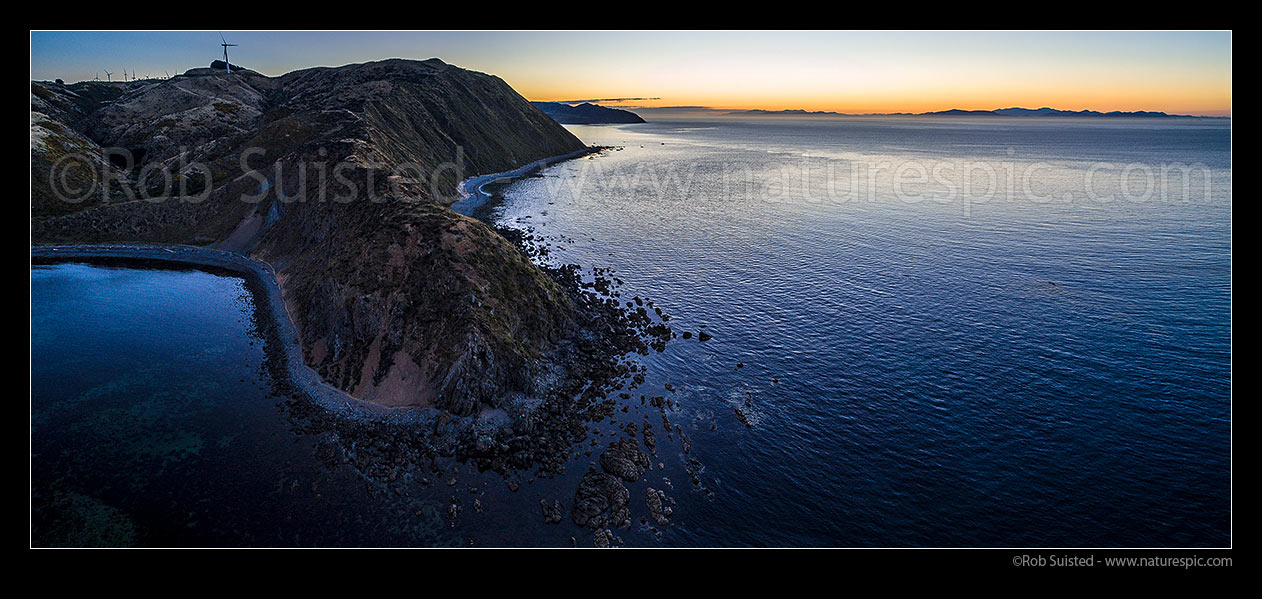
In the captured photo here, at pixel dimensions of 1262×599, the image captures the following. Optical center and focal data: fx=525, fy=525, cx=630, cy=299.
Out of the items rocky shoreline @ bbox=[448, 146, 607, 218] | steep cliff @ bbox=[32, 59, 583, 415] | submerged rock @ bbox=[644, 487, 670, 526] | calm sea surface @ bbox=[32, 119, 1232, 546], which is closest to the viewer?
calm sea surface @ bbox=[32, 119, 1232, 546]

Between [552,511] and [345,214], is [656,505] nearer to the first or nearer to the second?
[552,511]

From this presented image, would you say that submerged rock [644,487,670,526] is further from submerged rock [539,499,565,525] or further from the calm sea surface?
submerged rock [539,499,565,525]

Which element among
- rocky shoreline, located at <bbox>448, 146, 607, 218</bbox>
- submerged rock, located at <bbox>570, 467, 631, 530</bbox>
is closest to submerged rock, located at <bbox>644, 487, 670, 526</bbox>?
submerged rock, located at <bbox>570, 467, 631, 530</bbox>

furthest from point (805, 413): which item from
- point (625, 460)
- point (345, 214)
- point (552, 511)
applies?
point (345, 214)

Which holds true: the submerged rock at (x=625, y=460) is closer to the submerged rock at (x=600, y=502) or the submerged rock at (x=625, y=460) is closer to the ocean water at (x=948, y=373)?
the submerged rock at (x=600, y=502)

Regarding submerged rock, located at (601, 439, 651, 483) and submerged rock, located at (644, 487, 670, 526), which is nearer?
submerged rock, located at (644, 487, 670, 526)

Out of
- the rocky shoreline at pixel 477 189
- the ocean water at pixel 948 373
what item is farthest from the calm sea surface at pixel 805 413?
the rocky shoreline at pixel 477 189
